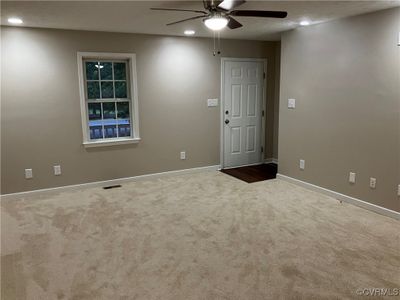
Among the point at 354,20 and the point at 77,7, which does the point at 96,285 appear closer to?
the point at 77,7

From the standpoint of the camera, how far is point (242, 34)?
201 inches

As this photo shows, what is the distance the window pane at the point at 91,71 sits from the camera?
480 centimetres

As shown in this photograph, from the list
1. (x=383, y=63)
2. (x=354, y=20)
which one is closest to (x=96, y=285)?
(x=383, y=63)

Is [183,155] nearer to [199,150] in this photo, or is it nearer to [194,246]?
[199,150]

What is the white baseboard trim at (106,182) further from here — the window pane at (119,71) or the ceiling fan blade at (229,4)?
the ceiling fan blade at (229,4)

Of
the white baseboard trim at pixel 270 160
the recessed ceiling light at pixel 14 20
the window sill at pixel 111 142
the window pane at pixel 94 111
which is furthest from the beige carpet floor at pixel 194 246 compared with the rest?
the recessed ceiling light at pixel 14 20

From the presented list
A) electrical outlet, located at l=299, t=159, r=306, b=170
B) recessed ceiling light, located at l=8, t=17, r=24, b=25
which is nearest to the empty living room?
recessed ceiling light, located at l=8, t=17, r=24, b=25

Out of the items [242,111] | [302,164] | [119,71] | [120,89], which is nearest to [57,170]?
[120,89]

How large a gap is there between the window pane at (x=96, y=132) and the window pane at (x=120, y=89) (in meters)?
0.57

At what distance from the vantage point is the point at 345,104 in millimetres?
4094

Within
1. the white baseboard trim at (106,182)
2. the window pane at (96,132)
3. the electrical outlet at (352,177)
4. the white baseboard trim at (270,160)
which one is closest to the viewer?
the electrical outlet at (352,177)

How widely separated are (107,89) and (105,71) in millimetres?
266

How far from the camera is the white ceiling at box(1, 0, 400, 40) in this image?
3.18 meters

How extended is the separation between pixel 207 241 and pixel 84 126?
2.65 meters
